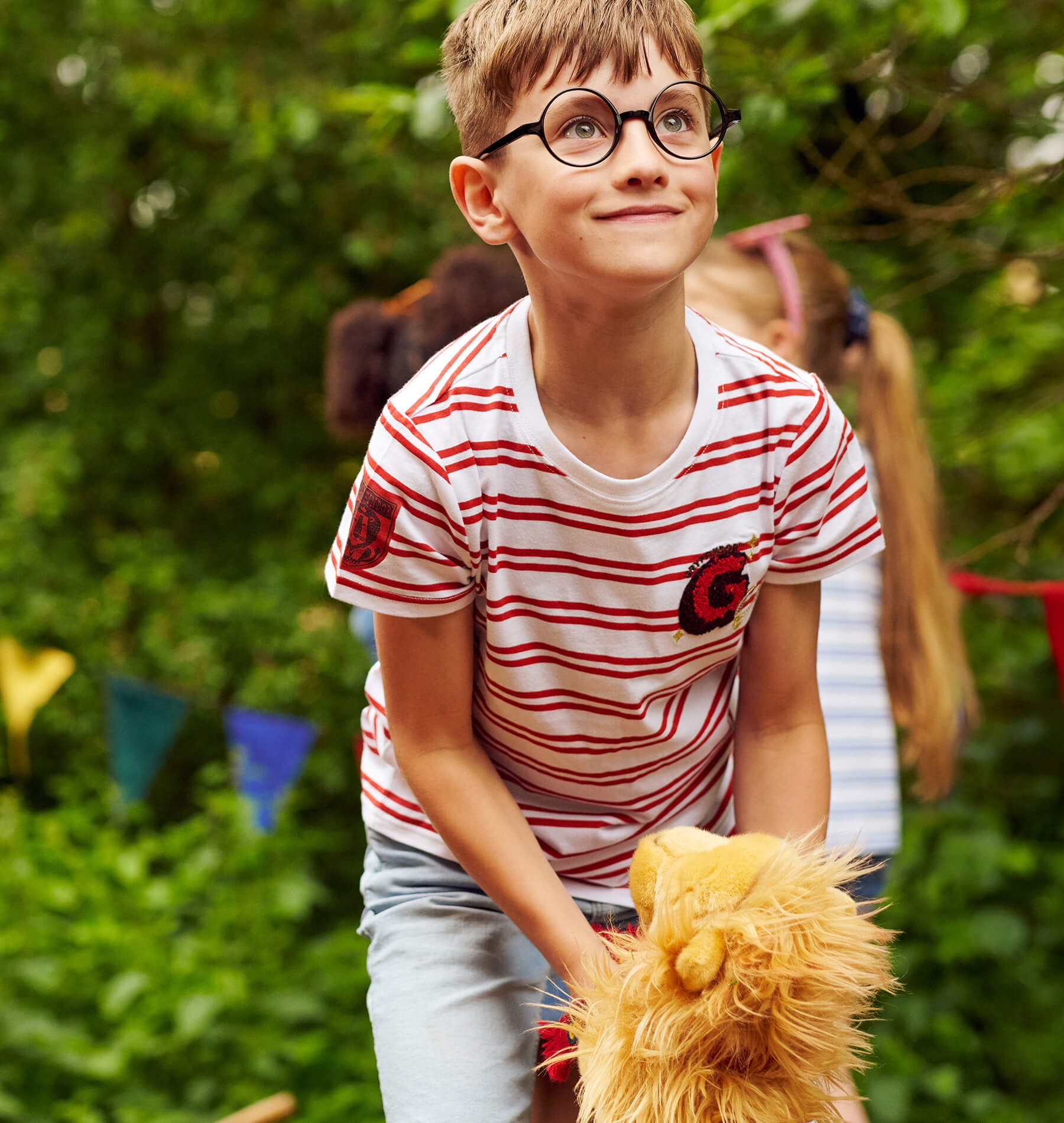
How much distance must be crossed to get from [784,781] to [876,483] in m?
0.98

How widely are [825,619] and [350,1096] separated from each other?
1713mm

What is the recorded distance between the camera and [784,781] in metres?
1.27

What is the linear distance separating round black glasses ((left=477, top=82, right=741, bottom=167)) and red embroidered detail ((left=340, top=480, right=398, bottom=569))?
1.09 ft

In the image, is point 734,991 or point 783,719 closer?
point 734,991

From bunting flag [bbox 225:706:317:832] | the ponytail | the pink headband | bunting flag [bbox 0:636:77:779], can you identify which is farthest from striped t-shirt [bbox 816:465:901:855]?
bunting flag [bbox 0:636:77:779]

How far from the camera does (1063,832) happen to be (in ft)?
11.5

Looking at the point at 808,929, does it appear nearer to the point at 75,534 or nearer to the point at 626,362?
the point at 626,362

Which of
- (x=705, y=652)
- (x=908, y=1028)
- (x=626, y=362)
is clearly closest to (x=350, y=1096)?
(x=908, y=1028)

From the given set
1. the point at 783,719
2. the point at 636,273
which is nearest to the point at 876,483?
the point at 783,719

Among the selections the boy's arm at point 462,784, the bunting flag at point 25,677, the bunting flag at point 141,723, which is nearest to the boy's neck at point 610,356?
the boy's arm at point 462,784

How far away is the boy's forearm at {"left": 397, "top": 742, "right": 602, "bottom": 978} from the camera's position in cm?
114

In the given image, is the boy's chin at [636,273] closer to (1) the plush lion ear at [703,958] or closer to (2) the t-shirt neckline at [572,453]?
(2) the t-shirt neckline at [572,453]

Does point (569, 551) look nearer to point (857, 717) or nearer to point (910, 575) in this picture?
point (857, 717)

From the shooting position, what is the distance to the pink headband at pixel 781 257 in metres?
2.03
